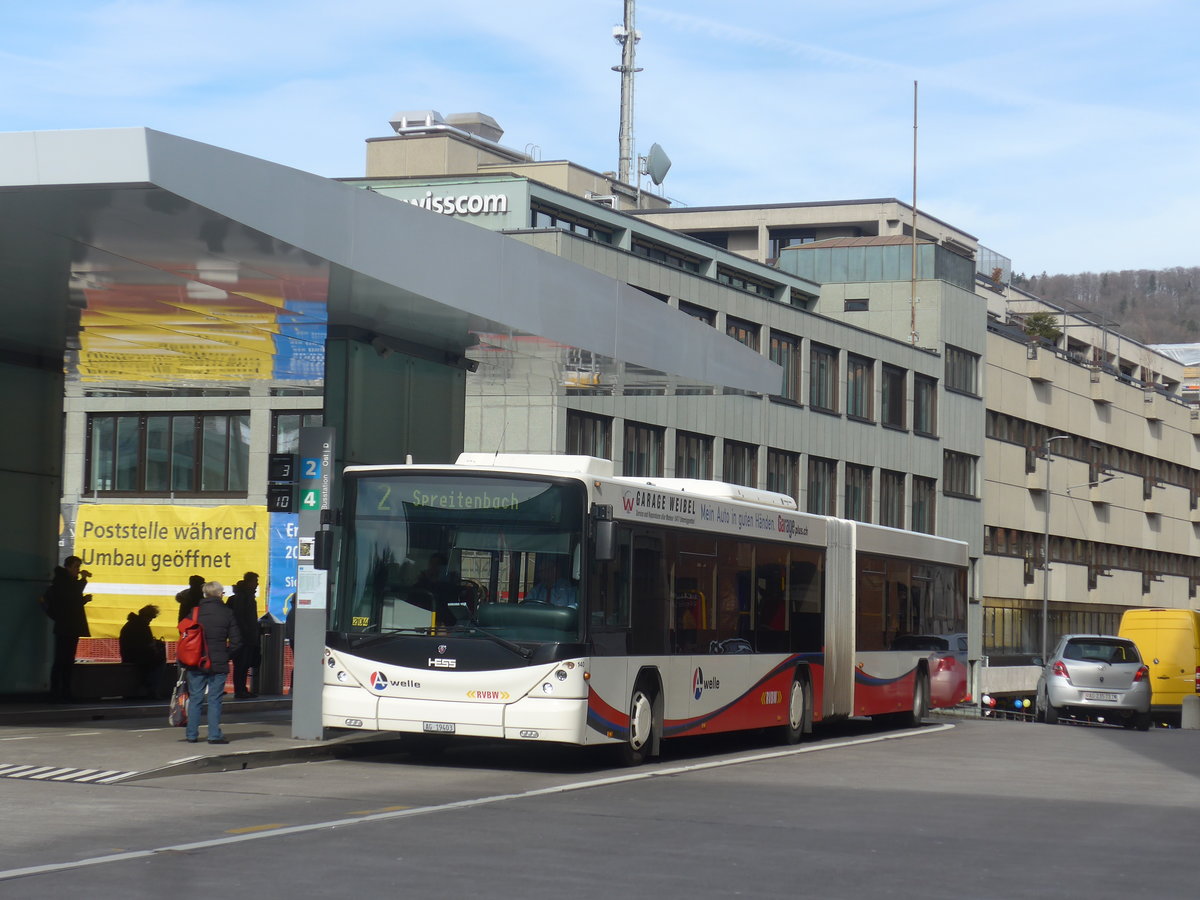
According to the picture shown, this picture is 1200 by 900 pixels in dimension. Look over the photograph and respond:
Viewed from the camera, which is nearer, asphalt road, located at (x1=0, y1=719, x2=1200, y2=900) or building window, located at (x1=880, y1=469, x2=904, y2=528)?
asphalt road, located at (x1=0, y1=719, x2=1200, y2=900)

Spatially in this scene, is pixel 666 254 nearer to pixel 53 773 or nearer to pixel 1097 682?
pixel 1097 682

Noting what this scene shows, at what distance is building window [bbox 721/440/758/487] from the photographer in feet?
175

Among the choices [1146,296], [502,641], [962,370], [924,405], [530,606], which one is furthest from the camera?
[1146,296]

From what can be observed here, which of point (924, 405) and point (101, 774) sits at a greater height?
point (924, 405)

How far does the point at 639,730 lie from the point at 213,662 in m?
4.03

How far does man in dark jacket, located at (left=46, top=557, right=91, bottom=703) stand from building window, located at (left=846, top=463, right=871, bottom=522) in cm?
4048

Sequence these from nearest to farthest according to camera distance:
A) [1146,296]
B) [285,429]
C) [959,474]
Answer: [285,429]
[959,474]
[1146,296]

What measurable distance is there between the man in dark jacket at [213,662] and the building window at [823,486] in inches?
1663

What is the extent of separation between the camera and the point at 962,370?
71.2 meters

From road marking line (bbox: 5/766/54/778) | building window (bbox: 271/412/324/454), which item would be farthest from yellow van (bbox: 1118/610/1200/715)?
road marking line (bbox: 5/766/54/778)

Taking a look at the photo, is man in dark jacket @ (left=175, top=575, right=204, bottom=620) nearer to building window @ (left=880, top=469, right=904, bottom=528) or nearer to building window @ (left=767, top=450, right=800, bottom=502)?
building window @ (left=767, top=450, right=800, bottom=502)

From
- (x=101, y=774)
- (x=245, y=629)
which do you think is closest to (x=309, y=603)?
(x=101, y=774)

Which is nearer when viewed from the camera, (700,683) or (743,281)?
(700,683)

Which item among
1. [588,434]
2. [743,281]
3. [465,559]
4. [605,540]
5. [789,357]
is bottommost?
[465,559]
